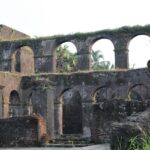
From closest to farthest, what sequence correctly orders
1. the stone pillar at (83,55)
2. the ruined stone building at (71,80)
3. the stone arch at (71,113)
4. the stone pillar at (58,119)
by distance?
A: the ruined stone building at (71,80) < the stone pillar at (58,119) < the stone pillar at (83,55) < the stone arch at (71,113)

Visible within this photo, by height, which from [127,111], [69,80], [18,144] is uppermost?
[69,80]

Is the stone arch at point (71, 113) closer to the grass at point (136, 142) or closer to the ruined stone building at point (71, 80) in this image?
the ruined stone building at point (71, 80)

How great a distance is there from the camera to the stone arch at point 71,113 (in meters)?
27.2

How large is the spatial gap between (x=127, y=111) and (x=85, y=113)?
11289mm

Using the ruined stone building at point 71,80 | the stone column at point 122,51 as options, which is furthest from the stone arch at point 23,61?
the stone column at point 122,51

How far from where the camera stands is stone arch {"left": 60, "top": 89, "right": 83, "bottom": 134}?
89.1 ft

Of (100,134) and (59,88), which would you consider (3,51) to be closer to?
(59,88)

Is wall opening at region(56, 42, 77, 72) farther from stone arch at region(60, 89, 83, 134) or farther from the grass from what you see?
the grass

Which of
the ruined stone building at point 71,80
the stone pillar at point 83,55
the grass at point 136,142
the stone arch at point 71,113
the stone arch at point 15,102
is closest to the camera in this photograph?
the grass at point 136,142

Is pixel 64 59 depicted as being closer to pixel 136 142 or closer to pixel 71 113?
pixel 71 113

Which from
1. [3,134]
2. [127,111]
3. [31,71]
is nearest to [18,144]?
[3,134]

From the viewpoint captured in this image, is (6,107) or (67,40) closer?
(6,107)

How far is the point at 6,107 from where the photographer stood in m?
23.2

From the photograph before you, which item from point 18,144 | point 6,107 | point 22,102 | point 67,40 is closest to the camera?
point 18,144
